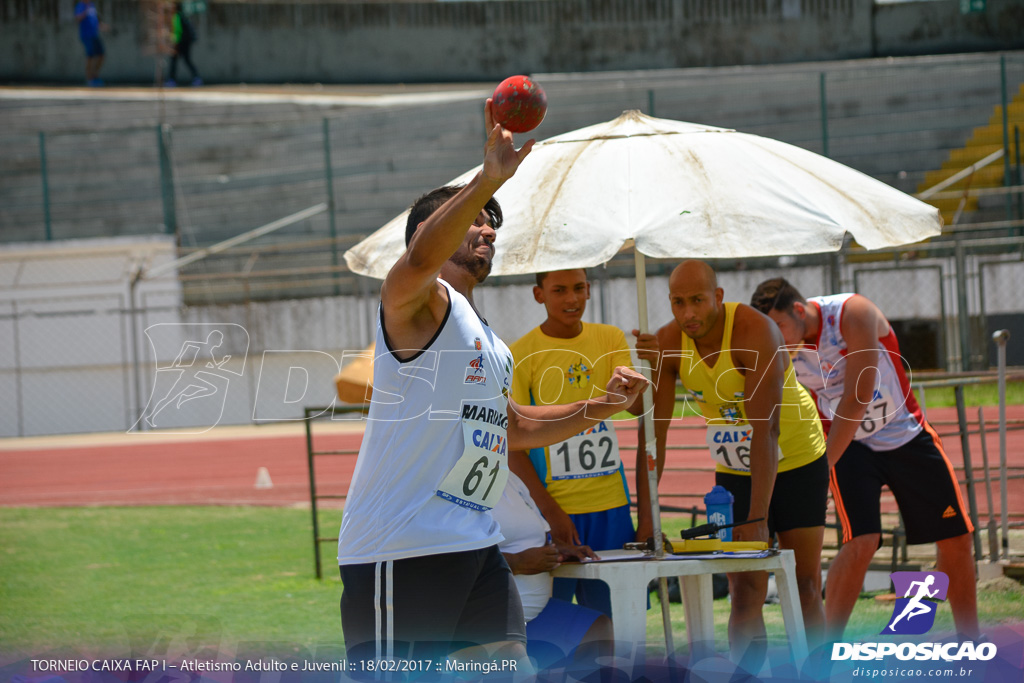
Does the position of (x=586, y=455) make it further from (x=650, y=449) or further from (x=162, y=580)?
(x=162, y=580)

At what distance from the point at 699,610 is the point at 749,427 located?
2.83ft

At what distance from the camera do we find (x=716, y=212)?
4355 mm

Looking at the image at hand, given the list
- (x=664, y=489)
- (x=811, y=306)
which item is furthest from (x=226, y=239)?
(x=811, y=306)

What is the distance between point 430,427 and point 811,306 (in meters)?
3.01

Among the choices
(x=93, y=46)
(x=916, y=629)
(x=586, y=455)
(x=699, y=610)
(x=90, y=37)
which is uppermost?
(x=90, y=37)

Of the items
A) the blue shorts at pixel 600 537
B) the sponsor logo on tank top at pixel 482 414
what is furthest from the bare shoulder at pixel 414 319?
the blue shorts at pixel 600 537

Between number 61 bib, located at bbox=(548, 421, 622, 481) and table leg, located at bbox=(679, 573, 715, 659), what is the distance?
61cm

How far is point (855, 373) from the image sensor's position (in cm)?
552

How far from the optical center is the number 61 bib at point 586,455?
5039 mm

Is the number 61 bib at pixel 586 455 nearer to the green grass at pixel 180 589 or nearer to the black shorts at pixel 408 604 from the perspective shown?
the green grass at pixel 180 589

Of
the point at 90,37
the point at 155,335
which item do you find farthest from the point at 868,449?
the point at 90,37

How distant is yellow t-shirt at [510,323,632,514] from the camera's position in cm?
502

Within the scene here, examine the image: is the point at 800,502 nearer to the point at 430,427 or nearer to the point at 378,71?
the point at 430,427

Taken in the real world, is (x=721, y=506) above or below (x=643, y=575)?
above
